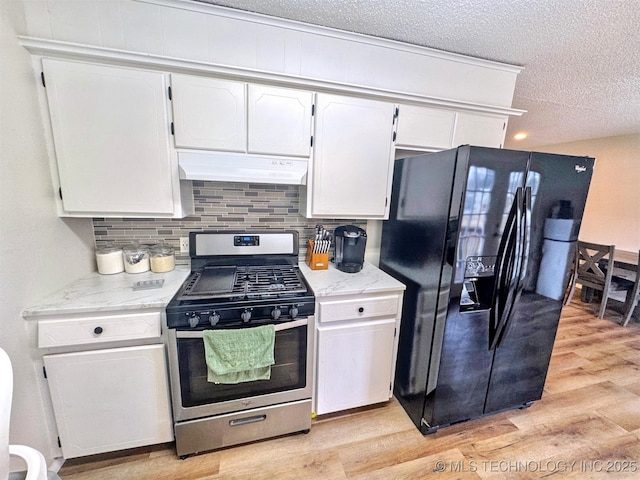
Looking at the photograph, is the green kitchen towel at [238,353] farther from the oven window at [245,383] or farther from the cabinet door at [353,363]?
the cabinet door at [353,363]

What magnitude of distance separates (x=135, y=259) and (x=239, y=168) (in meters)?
0.92

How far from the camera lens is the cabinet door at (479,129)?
196 centimetres

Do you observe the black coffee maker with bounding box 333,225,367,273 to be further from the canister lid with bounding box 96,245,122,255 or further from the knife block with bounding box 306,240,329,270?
the canister lid with bounding box 96,245,122,255

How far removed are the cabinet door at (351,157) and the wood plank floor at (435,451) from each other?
1.44 metres

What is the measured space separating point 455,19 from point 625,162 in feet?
14.5

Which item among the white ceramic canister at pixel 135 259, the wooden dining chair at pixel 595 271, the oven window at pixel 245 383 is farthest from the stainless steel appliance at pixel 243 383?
the wooden dining chair at pixel 595 271

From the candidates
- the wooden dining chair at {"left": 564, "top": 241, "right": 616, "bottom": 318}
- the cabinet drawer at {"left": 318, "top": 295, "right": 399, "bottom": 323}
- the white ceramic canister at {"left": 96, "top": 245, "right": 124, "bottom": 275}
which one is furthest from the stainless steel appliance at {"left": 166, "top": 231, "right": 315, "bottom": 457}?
the wooden dining chair at {"left": 564, "top": 241, "right": 616, "bottom": 318}

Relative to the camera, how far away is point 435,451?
158cm

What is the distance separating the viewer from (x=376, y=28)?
1.65 m

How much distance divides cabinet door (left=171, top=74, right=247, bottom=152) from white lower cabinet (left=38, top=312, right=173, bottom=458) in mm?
1007

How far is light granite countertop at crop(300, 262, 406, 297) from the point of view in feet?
5.17

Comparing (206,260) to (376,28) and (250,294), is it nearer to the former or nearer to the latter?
(250,294)

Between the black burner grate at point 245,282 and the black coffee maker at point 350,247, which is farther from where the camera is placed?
the black coffee maker at point 350,247

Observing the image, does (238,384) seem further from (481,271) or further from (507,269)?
(507,269)
